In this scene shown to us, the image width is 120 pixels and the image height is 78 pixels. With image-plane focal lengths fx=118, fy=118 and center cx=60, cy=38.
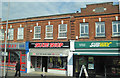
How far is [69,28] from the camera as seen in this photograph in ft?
44.6

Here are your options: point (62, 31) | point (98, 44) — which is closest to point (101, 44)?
point (98, 44)

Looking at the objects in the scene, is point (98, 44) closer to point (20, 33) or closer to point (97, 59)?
point (97, 59)

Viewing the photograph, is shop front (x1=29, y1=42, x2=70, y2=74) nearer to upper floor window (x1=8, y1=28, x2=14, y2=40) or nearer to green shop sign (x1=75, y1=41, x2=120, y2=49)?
green shop sign (x1=75, y1=41, x2=120, y2=49)

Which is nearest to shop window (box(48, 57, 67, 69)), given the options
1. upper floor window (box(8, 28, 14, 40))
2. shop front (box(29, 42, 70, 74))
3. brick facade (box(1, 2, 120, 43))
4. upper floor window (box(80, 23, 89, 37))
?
shop front (box(29, 42, 70, 74))

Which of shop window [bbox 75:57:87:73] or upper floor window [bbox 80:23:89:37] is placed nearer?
shop window [bbox 75:57:87:73]

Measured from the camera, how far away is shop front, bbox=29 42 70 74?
13406 millimetres

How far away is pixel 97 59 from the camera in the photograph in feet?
41.6

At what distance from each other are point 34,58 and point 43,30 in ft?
13.2

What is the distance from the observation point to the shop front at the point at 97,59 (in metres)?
11.8

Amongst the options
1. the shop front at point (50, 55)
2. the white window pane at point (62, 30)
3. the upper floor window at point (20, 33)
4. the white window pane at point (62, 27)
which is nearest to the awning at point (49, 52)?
the shop front at point (50, 55)

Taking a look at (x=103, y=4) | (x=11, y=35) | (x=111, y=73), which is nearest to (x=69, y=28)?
(x=103, y=4)

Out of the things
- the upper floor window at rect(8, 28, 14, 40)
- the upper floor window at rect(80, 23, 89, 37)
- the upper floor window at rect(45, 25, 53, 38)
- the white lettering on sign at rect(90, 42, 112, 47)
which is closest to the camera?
the white lettering on sign at rect(90, 42, 112, 47)

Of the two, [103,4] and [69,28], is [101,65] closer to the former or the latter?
[69,28]

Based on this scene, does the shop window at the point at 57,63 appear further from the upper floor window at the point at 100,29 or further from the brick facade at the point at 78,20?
the upper floor window at the point at 100,29
